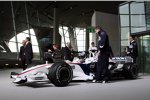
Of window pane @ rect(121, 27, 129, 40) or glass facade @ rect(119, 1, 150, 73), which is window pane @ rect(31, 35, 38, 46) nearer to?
glass facade @ rect(119, 1, 150, 73)

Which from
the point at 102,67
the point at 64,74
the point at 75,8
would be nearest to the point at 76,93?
the point at 64,74

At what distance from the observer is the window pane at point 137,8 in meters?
25.8

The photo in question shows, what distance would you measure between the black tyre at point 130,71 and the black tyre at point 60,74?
9.17 feet

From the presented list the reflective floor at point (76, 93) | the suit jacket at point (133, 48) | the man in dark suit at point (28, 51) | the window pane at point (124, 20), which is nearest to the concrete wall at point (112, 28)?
the window pane at point (124, 20)

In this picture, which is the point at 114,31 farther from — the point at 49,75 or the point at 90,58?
the point at 49,75

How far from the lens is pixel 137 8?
26.3m

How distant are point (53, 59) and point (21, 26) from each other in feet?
72.4

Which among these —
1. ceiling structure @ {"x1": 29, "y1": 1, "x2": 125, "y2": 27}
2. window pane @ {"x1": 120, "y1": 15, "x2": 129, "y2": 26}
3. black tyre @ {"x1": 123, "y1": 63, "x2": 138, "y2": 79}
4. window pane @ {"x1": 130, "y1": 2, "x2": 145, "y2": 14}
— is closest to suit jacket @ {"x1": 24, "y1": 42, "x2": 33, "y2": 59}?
black tyre @ {"x1": 123, "y1": 63, "x2": 138, "y2": 79}

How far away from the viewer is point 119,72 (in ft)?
36.2

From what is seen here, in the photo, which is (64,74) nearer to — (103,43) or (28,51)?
(103,43)

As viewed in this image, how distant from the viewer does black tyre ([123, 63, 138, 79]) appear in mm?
11109

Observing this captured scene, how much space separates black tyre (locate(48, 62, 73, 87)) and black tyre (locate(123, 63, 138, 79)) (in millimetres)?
2795

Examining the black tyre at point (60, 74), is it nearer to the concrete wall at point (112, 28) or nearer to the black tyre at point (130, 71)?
the black tyre at point (130, 71)

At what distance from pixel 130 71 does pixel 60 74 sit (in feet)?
11.0
